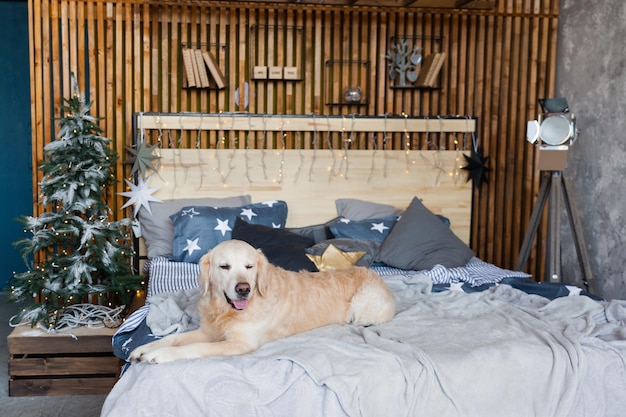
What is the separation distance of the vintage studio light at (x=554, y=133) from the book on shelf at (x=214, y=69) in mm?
2256

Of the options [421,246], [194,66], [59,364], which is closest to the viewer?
[59,364]

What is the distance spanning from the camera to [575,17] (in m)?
5.50

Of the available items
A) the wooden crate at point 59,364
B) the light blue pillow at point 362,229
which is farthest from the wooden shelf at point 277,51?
the wooden crate at point 59,364

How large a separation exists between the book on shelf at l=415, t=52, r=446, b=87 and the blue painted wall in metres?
3.75

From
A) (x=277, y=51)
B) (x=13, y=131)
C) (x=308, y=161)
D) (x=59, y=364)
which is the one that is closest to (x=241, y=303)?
(x=59, y=364)

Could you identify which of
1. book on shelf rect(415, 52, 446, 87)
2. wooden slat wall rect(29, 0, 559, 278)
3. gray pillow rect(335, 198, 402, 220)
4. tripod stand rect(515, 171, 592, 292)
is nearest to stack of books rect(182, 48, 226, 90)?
wooden slat wall rect(29, 0, 559, 278)

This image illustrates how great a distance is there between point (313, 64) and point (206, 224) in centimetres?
161

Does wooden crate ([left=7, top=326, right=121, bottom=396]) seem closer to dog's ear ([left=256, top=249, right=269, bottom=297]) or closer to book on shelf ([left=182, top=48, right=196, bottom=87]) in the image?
dog's ear ([left=256, top=249, right=269, bottom=297])

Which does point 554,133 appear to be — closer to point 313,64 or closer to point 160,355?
point 313,64

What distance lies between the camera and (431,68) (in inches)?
207

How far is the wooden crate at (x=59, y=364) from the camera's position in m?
Result: 3.87

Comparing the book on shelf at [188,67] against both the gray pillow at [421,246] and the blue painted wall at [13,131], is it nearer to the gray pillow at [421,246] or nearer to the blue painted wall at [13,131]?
the gray pillow at [421,246]

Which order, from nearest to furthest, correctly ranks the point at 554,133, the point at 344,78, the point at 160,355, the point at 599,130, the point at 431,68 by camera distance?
the point at 160,355 < the point at 554,133 < the point at 599,130 < the point at 431,68 < the point at 344,78

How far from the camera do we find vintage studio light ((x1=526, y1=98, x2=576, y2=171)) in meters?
4.71
